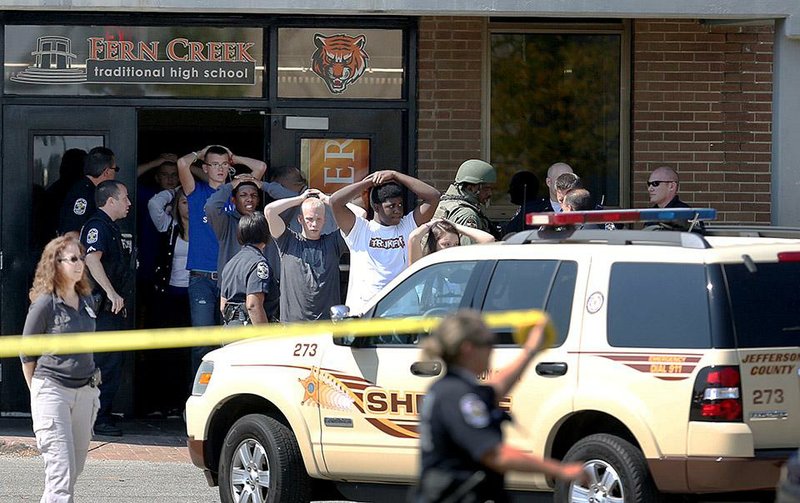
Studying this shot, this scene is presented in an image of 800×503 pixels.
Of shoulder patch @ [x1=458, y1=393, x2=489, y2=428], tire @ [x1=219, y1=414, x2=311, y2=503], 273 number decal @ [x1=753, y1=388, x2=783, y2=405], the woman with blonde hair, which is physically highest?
the woman with blonde hair

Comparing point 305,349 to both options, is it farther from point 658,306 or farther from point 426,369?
point 658,306

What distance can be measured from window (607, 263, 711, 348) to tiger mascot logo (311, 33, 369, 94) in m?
5.85

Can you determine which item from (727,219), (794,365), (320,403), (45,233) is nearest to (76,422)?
(320,403)

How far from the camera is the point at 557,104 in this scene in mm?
13359

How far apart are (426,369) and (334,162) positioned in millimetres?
5334

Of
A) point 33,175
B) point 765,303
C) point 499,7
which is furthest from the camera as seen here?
point 33,175

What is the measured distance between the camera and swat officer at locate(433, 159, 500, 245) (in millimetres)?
10688

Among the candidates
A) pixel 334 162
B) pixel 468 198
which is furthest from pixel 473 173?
pixel 334 162

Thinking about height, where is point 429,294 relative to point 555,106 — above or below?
below

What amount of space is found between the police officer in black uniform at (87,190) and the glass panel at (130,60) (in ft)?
2.44

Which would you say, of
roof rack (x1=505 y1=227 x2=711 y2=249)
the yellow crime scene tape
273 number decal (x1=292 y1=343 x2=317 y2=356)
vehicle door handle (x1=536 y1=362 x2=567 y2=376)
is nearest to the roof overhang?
roof rack (x1=505 y1=227 x2=711 y2=249)

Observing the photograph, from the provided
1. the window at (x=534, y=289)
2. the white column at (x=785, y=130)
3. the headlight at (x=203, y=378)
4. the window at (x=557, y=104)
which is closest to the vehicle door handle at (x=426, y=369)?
the window at (x=534, y=289)

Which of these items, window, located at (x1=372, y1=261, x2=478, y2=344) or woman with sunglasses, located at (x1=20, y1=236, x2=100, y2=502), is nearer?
woman with sunglasses, located at (x1=20, y1=236, x2=100, y2=502)

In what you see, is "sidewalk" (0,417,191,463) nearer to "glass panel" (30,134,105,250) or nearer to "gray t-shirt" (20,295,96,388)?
"glass panel" (30,134,105,250)
